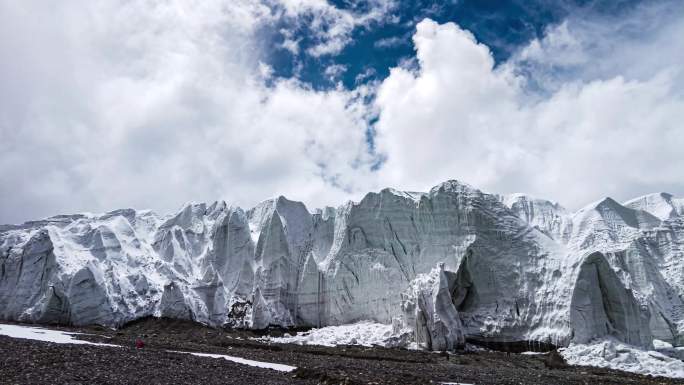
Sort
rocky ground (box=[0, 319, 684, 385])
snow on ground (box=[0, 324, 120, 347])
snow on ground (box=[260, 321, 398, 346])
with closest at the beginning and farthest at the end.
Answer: rocky ground (box=[0, 319, 684, 385]) < snow on ground (box=[0, 324, 120, 347]) < snow on ground (box=[260, 321, 398, 346])

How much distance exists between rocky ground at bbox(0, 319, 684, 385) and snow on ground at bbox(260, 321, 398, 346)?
2.30 meters

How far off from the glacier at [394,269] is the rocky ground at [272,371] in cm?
369

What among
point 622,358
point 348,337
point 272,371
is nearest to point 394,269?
point 348,337

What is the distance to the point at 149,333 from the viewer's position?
106 ft

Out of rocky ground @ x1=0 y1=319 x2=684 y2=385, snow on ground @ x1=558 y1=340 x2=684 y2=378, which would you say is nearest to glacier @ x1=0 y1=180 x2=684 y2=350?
snow on ground @ x1=558 y1=340 x2=684 y2=378

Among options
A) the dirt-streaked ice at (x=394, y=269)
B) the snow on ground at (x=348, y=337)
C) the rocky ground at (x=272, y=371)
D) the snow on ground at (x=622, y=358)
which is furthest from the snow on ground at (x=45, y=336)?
the snow on ground at (x=622, y=358)

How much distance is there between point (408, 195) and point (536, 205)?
12.6 meters

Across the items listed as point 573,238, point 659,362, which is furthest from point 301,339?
point 573,238

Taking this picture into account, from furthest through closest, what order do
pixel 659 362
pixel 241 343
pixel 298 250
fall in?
pixel 298 250, pixel 241 343, pixel 659 362

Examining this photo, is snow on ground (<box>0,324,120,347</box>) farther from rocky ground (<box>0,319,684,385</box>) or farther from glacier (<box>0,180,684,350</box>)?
glacier (<box>0,180,684,350</box>)

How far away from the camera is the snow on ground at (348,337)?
30375 millimetres

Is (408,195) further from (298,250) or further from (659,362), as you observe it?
(659,362)

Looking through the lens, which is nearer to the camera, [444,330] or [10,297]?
[444,330]

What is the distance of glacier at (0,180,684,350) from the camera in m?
30.0
